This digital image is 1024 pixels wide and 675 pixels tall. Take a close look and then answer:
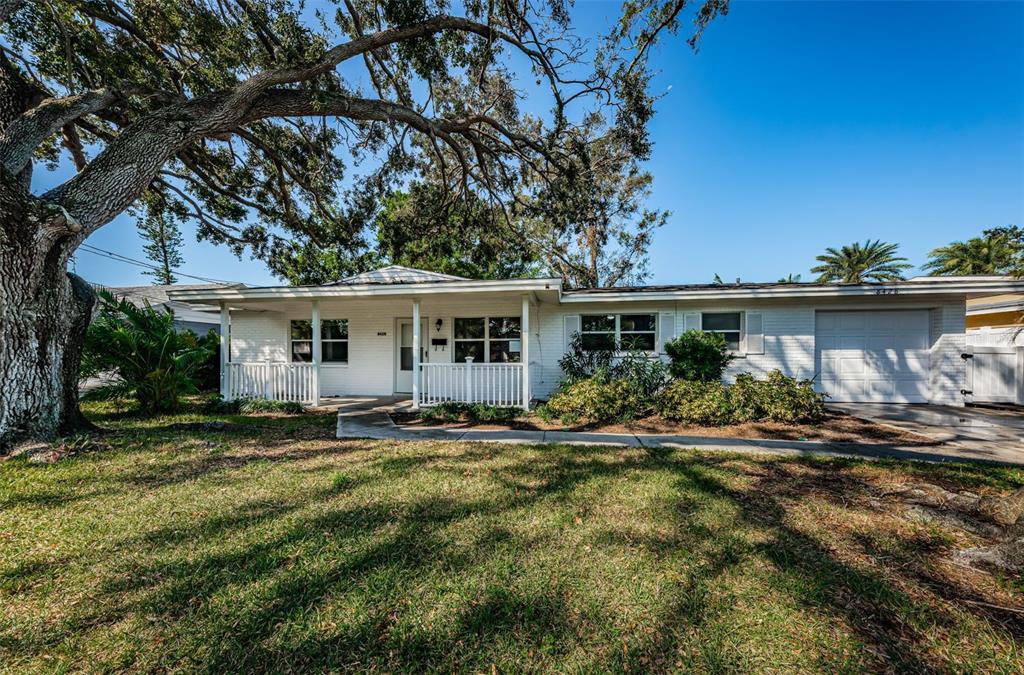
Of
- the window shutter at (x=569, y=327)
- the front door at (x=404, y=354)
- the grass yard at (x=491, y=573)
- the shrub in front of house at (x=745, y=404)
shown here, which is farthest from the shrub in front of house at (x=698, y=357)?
the front door at (x=404, y=354)

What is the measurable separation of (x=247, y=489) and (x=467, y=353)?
744 centimetres

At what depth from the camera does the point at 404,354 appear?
1142 cm

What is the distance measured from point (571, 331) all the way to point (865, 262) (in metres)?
31.7

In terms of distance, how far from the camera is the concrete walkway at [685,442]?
200 inches

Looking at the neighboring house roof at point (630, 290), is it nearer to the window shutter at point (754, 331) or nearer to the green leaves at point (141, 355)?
the window shutter at point (754, 331)

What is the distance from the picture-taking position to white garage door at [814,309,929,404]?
9.61 m

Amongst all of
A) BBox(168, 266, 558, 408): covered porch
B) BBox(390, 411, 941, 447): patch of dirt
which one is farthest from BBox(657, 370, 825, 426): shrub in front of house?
BBox(168, 266, 558, 408): covered porch

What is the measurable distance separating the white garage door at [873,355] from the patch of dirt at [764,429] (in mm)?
2579

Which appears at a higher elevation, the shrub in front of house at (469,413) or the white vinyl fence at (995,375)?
the white vinyl fence at (995,375)

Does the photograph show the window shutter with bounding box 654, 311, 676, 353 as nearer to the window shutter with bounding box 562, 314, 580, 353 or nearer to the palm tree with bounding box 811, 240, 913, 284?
the window shutter with bounding box 562, 314, 580, 353

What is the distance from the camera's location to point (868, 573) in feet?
8.23

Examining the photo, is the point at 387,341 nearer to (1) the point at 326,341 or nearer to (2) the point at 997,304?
(1) the point at 326,341

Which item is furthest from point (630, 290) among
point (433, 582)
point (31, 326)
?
point (31, 326)

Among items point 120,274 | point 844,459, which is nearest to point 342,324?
point 844,459
